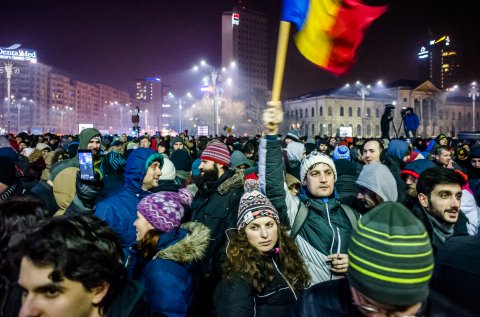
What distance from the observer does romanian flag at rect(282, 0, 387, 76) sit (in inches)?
147

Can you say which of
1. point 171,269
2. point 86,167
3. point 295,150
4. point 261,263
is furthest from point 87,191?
point 295,150

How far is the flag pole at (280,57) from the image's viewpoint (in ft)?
10.1

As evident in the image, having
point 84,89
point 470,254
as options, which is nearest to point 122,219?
point 470,254

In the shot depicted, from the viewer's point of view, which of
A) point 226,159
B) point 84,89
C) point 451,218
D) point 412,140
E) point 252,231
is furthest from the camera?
point 84,89

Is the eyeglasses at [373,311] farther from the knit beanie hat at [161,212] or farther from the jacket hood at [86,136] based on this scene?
the jacket hood at [86,136]

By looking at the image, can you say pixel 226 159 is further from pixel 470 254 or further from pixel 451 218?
pixel 470 254

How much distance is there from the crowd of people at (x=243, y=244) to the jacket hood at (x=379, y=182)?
0.02m

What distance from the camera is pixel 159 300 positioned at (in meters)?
2.49

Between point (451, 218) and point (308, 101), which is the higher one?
point (308, 101)

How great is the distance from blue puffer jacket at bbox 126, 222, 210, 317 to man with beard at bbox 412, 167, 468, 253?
205 cm

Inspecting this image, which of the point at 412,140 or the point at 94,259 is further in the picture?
→ the point at 412,140

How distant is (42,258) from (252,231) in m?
1.59

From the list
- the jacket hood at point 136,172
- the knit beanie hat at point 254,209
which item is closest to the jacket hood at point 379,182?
the knit beanie hat at point 254,209

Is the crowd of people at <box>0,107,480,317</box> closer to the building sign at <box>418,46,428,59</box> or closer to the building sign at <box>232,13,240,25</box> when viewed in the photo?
the building sign at <box>418,46,428,59</box>
